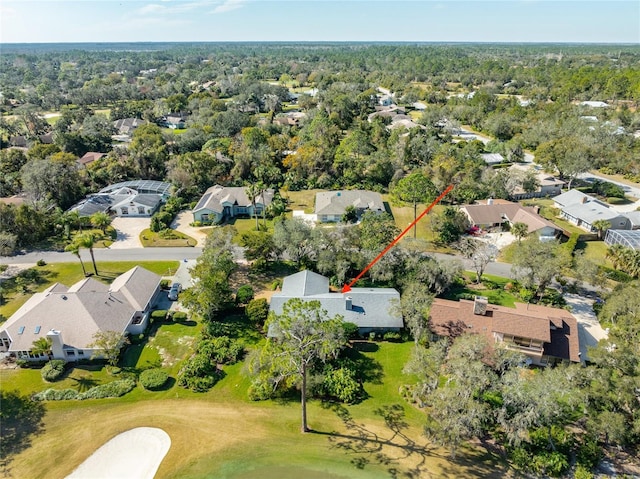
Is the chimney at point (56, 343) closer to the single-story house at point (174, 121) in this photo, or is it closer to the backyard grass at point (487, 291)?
the backyard grass at point (487, 291)

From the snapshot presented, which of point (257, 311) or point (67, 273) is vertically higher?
point (257, 311)

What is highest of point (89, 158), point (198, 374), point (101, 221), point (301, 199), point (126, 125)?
point (126, 125)

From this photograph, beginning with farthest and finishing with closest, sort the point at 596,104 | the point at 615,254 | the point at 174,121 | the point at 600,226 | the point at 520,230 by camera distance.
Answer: the point at 174,121, the point at 596,104, the point at 600,226, the point at 520,230, the point at 615,254

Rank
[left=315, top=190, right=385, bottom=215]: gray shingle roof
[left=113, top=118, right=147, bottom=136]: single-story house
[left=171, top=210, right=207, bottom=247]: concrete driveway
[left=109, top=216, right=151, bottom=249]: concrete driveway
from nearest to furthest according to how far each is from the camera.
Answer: [left=109, top=216, right=151, bottom=249]: concrete driveway, [left=171, top=210, right=207, bottom=247]: concrete driveway, [left=315, top=190, right=385, bottom=215]: gray shingle roof, [left=113, top=118, right=147, bottom=136]: single-story house

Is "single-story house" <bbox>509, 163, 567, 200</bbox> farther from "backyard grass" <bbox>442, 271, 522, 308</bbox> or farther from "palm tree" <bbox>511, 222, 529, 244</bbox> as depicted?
"backyard grass" <bbox>442, 271, 522, 308</bbox>

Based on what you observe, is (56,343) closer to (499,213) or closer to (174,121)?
(499,213)

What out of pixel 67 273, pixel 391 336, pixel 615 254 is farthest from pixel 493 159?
pixel 67 273

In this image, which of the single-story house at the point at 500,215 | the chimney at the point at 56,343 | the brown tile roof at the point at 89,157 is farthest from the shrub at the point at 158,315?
the brown tile roof at the point at 89,157

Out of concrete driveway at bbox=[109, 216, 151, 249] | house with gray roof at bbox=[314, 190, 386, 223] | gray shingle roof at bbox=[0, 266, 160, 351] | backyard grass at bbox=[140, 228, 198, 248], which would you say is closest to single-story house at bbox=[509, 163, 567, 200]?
house with gray roof at bbox=[314, 190, 386, 223]
